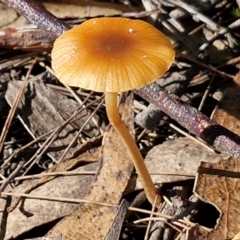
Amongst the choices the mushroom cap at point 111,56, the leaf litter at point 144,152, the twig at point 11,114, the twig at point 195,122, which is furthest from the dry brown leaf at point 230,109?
the twig at point 11,114

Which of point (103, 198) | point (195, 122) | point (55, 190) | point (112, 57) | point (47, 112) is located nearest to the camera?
point (112, 57)

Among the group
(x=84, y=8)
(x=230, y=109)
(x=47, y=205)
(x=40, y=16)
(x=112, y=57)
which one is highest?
(x=112, y=57)

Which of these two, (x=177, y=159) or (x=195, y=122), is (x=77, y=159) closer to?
(x=177, y=159)

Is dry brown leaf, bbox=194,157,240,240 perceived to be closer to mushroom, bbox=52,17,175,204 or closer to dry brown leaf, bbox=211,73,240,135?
dry brown leaf, bbox=211,73,240,135

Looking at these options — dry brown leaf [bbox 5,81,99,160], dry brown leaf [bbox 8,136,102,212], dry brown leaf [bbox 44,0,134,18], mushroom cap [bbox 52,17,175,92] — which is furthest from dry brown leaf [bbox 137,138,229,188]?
dry brown leaf [bbox 44,0,134,18]

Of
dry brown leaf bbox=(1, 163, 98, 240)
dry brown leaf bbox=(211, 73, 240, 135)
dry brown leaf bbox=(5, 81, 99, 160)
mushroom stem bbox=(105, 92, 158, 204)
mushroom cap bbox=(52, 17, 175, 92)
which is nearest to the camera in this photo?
mushroom cap bbox=(52, 17, 175, 92)

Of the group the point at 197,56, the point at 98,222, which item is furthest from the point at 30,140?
the point at 197,56

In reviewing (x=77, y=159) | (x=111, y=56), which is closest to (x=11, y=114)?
(x=77, y=159)

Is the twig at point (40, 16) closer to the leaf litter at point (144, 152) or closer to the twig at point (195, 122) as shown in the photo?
the leaf litter at point (144, 152)
